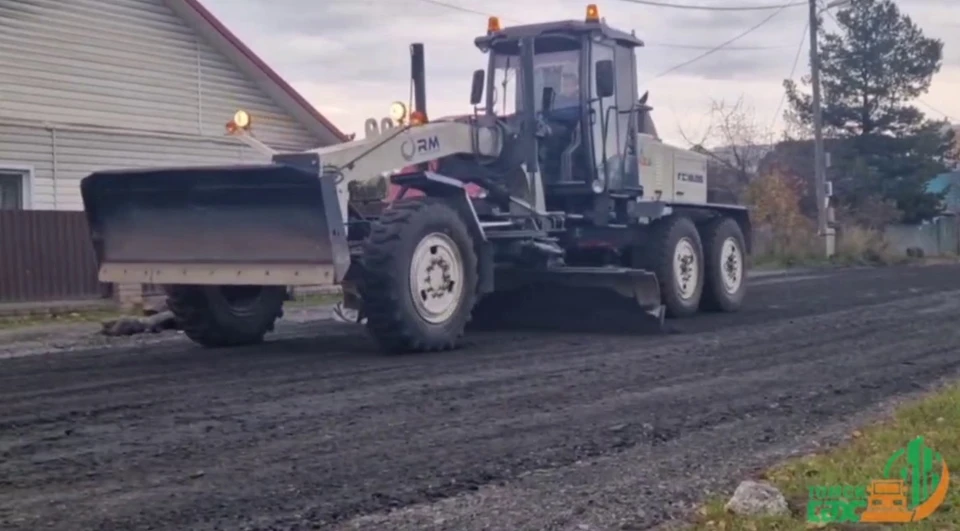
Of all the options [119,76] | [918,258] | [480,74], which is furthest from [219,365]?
[918,258]

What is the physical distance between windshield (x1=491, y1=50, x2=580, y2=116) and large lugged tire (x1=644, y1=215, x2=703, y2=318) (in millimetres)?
1986

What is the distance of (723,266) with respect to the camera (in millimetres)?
16750

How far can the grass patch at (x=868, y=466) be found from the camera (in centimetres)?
557

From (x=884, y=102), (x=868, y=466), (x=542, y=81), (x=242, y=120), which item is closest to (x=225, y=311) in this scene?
(x=242, y=120)

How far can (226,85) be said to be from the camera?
24.9m

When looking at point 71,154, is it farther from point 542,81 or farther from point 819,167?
point 819,167

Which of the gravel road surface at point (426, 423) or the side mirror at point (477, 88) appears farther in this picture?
the side mirror at point (477, 88)

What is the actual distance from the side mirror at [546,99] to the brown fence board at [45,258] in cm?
775

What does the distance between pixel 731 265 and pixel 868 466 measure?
1065 cm

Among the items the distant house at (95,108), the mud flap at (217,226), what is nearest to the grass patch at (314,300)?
the distant house at (95,108)

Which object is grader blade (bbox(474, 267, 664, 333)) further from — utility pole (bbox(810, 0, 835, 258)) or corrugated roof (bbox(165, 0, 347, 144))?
utility pole (bbox(810, 0, 835, 258))

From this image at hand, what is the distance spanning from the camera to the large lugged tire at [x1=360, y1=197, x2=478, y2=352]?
36.6 ft

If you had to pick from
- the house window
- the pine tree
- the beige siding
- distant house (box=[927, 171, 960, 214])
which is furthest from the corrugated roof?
distant house (box=[927, 171, 960, 214])

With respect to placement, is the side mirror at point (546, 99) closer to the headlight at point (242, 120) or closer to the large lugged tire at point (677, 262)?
the large lugged tire at point (677, 262)
